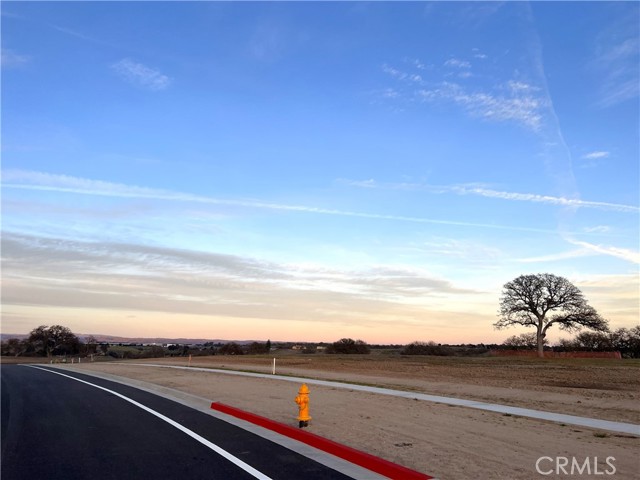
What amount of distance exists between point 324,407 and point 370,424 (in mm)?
2959

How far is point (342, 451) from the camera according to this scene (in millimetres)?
8766

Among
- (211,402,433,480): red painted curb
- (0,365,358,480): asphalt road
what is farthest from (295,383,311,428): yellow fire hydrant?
(0,365,358,480): asphalt road

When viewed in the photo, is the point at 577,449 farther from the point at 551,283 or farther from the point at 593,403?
the point at 551,283

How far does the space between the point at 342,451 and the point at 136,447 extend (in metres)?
3.62

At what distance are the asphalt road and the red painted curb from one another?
1.97ft

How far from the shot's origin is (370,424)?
37.5ft

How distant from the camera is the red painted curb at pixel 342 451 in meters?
7.35

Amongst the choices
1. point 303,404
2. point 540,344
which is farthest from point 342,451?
point 540,344

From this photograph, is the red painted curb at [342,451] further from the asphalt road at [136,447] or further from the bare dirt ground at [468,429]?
the asphalt road at [136,447]

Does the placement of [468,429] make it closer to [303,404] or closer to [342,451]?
[342,451]

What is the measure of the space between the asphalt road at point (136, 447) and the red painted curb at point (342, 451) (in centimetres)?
60

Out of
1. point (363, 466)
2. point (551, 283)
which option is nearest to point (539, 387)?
point (363, 466)

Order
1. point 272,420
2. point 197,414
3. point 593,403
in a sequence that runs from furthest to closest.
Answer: point 593,403 < point 197,414 < point 272,420

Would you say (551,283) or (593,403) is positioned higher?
(551,283)
